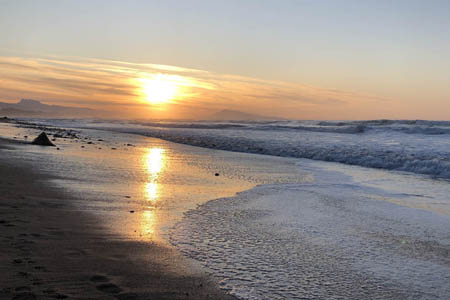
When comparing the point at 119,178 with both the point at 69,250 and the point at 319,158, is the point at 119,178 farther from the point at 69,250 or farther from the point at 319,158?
the point at 319,158

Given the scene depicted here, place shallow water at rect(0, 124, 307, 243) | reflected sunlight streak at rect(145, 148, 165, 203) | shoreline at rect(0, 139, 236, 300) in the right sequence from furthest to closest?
reflected sunlight streak at rect(145, 148, 165, 203)
shallow water at rect(0, 124, 307, 243)
shoreline at rect(0, 139, 236, 300)

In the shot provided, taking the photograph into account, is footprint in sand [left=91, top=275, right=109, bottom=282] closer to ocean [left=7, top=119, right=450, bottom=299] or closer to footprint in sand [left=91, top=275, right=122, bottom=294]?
footprint in sand [left=91, top=275, right=122, bottom=294]

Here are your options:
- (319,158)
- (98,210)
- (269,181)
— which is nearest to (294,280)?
(98,210)

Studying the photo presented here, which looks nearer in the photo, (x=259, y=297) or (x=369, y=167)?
(x=259, y=297)

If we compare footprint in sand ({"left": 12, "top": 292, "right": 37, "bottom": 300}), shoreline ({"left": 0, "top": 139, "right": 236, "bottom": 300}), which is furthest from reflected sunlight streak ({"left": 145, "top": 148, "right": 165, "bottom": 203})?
footprint in sand ({"left": 12, "top": 292, "right": 37, "bottom": 300})

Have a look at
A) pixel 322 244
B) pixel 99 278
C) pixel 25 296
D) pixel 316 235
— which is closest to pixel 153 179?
pixel 316 235

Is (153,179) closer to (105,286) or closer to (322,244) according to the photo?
(322,244)

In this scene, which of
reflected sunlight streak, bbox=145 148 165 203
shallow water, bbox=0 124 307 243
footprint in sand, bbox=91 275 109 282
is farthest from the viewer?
reflected sunlight streak, bbox=145 148 165 203

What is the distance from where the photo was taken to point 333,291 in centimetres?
338

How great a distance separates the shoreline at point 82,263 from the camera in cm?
306

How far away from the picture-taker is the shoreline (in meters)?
Result: 3.06

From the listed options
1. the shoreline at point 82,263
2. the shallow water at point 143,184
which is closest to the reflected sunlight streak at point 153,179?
the shallow water at point 143,184

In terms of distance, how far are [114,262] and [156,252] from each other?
53 cm

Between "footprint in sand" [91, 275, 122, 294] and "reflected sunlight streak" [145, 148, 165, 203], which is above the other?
"reflected sunlight streak" [145, 148, 165, 203]
